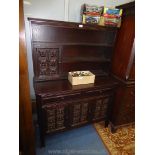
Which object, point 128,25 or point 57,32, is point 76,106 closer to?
point 57,32

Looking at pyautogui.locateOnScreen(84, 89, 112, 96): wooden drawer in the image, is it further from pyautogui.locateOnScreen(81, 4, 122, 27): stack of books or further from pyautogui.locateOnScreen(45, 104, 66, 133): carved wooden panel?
pyautogui.locateOnScreen(81, 4, 122, 27): stack of books

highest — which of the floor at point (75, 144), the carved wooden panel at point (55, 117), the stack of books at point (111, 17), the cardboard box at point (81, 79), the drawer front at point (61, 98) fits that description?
the stack of books at point (111, 17)

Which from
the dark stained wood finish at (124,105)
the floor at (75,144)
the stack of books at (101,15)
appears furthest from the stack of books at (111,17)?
the floor at (75,144)

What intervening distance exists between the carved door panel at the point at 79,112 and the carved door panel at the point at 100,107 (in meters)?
0.12

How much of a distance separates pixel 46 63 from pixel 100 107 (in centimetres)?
101

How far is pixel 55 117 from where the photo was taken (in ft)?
5.62

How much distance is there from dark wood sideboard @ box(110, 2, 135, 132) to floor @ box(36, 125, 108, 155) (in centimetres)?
40

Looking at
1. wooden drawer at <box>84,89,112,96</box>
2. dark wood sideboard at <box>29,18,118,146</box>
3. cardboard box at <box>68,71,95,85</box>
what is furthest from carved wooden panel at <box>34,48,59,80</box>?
wooden drawer at <box>84,89,112,96</box>

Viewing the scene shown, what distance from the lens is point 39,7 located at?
1.73 metres

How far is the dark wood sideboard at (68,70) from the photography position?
1.64 meters

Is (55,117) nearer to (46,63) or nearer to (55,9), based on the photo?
(46,63)

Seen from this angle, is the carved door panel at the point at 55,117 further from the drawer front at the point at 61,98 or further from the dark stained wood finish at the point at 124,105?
the dark stained wood finish at the point at 124,105

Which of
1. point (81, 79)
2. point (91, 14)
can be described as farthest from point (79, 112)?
point (91, 14)
